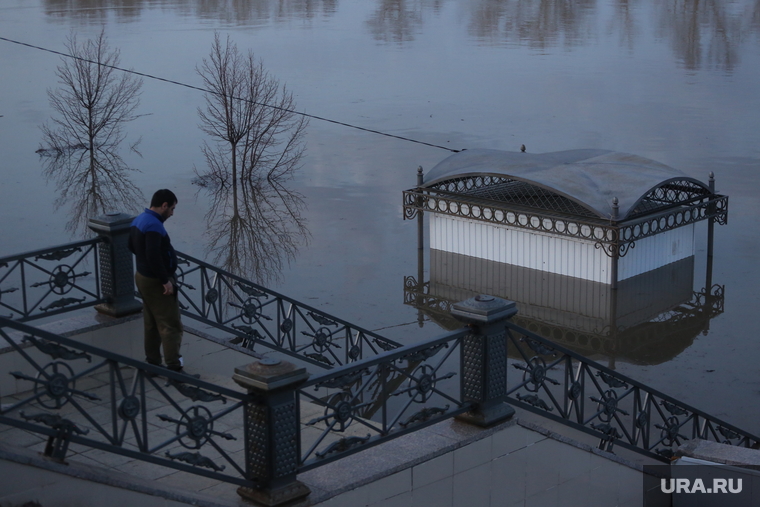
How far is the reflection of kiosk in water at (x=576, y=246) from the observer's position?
1673cm

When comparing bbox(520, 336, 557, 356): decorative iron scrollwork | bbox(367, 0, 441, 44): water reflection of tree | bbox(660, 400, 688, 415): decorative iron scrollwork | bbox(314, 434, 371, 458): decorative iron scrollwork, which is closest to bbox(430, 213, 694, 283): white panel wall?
bbox(660, 400, 688, 415): decorative iron scrollwork

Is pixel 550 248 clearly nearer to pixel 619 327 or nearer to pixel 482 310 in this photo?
pixel 619 327

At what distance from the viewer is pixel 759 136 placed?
34.1m

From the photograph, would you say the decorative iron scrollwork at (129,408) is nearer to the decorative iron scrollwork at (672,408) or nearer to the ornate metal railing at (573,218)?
the decorative iron scrollwork at (672,408)

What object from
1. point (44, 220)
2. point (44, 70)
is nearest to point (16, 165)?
point (44, 220)

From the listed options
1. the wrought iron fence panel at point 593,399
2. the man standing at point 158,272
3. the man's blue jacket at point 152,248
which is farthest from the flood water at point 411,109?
the man's blue jacket at point 152,248

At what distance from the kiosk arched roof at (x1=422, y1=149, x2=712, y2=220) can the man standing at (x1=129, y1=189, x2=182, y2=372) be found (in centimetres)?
1112

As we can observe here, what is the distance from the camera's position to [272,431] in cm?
519

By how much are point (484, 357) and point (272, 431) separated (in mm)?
1663

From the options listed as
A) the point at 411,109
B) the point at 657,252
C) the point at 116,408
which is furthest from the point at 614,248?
the point at 411,109

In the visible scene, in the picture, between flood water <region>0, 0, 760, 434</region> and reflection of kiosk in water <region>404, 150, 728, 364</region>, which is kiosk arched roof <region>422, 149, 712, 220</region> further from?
flood water <region>0, 0, 760, 434</region>

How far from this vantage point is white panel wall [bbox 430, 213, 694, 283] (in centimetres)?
1795

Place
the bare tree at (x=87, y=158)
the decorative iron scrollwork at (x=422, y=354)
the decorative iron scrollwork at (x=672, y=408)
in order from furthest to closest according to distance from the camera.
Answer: the bare tree at (x=87, y=158), the decorative iron scrollwork at (x=672, y=408), the decorative iron scrollwork at (x=422, y=354)

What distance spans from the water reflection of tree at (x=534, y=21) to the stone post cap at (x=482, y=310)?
58.0 m
